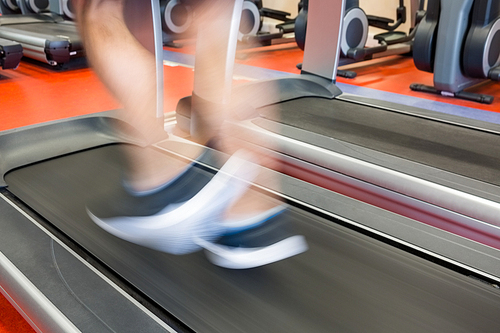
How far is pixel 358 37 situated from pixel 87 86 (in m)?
2.31

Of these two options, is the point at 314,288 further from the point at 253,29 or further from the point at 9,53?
the point at 253,29

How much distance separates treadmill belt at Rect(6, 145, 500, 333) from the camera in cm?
88

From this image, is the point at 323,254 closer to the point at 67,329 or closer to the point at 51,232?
the point at 67,329

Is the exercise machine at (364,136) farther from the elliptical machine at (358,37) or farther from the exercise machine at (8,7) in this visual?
the exercise machine at (8,7)

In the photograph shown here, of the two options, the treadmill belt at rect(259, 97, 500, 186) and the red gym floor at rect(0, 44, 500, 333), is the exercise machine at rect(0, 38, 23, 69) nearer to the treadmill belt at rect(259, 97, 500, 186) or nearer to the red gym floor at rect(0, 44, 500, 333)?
the red gym floor at rect(0, 44, 500, 333)

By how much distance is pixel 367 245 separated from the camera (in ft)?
3.83

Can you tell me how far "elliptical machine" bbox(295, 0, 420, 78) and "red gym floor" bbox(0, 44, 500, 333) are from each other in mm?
129

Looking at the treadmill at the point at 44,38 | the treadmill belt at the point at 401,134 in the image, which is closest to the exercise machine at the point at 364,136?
the treadmill belt at the point at 401,134

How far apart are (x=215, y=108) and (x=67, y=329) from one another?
4.42 ft

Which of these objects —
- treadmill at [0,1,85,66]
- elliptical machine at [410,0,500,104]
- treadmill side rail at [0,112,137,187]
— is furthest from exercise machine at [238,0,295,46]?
treadmill side rail at [0,112,137,187]

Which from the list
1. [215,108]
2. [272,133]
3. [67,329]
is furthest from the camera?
[215,108]

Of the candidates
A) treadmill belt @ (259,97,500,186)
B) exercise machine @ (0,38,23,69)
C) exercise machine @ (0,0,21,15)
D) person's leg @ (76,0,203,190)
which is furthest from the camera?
exercise machine @ (0,0,21,15)

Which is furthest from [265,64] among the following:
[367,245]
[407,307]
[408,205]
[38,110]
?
[407,307]

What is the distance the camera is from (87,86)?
320cm
